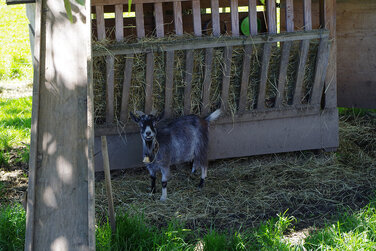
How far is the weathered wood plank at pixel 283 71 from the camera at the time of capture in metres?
6.34

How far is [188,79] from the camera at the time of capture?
6203 millimetres

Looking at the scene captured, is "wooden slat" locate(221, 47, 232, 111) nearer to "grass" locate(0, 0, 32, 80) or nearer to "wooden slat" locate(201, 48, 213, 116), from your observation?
"wooden slat" locate(201, 48, 213, 116)

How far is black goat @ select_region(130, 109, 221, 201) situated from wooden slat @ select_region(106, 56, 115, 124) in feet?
1.13

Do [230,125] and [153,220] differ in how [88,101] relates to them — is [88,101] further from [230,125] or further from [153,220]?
[230,125]

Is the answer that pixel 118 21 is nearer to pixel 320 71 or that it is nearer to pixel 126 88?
pixel 126 88

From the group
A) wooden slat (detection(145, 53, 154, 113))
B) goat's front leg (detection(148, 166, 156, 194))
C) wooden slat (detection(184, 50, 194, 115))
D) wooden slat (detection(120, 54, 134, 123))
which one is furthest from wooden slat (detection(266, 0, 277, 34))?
goat's front leg (detection(148, 166, 156, 194))

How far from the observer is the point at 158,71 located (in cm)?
614

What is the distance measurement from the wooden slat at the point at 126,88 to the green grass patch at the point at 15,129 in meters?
1.59

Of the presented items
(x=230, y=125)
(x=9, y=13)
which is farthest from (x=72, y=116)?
(x=9, y=13)

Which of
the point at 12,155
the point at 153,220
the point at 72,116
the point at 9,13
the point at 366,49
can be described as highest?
the point at 9,13

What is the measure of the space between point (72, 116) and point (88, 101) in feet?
0.69

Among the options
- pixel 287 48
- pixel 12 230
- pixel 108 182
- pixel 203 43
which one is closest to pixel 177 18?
pixel 203 43

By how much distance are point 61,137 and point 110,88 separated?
6.96ft

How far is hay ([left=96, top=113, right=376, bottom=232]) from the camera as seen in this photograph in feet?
17.6
